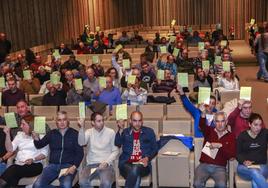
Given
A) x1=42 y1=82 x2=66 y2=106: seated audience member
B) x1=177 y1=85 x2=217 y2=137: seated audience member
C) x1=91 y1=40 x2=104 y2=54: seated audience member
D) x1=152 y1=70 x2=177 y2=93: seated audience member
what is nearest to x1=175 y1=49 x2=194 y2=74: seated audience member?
x1=152 y1=70 x2=177 y2=93: seated audience member

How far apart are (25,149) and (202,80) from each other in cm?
411

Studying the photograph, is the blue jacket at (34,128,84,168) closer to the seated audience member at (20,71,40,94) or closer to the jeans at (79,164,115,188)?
the jeans at (79,164,115,188)

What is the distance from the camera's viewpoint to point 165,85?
8.59 meters

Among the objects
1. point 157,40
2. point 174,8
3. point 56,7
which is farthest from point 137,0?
point 157,40

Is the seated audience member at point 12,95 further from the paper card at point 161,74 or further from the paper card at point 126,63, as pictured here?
the paper card at point 161,74

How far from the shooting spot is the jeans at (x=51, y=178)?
5.25 meters

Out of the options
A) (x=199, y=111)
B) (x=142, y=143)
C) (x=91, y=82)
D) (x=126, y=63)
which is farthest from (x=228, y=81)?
(x=142, y=143)

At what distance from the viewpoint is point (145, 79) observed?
9.22m

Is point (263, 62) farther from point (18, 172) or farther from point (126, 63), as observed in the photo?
point (18, 172)

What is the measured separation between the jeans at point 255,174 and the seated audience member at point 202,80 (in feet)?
11.8

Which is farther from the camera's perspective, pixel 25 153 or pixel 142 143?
pixel 25 153

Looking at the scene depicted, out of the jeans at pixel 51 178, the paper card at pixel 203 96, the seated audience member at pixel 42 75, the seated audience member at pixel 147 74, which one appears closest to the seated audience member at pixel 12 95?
the seated audience member at pixel 42 75

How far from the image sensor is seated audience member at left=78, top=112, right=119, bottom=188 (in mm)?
5406

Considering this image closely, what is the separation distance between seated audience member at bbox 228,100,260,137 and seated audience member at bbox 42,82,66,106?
3308 mm
